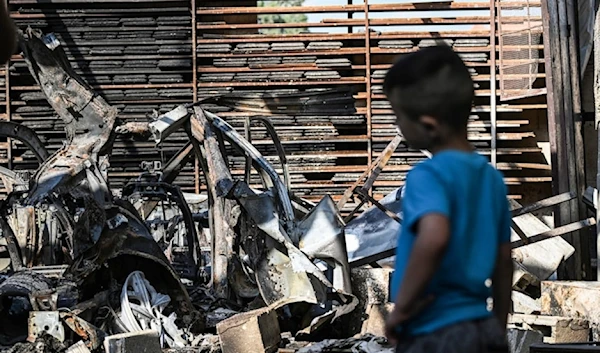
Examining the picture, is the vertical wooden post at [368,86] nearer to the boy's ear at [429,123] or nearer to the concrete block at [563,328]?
the concrete block at [563,328]

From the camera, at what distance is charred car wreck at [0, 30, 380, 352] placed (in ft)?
29.0

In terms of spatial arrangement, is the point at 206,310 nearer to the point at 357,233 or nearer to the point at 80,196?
the point at 80,196

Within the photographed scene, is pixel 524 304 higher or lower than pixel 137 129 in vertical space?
lower

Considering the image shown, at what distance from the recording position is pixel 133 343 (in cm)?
787

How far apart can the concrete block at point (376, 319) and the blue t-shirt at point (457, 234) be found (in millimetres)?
5959

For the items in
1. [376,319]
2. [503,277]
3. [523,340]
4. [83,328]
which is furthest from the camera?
[376,319]

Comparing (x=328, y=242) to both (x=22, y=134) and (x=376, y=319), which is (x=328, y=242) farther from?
(x=22, y=134)

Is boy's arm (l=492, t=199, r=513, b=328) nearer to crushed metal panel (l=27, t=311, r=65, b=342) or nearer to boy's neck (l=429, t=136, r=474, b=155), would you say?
boy's neck (l=429, t=136, r=474, b=155)

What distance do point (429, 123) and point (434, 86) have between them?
11cm

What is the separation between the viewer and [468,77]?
2877 mm

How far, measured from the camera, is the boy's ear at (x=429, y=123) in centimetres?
286

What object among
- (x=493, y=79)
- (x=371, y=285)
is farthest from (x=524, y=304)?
(x=493, y=79)

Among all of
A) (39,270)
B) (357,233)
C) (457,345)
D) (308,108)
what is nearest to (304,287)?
(39,270)

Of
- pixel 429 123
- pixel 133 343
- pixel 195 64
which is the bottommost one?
pixel 133 343
